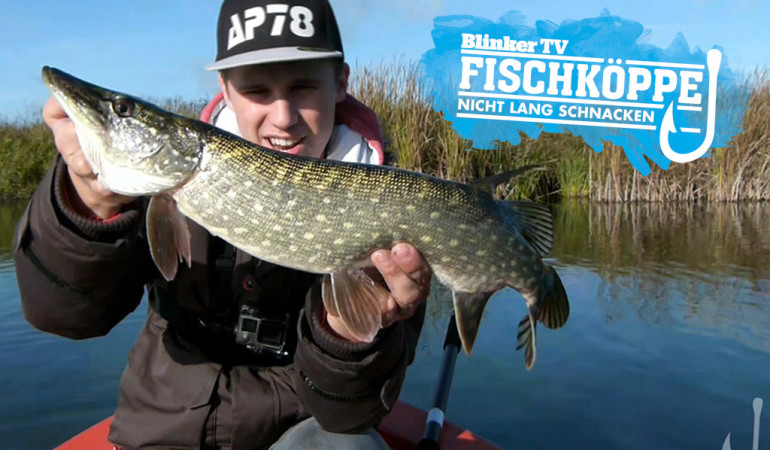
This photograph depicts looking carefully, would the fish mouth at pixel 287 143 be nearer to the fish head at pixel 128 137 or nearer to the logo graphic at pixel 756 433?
the fish head at pixel 128 137

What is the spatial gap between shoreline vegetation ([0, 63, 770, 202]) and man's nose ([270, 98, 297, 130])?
26.7 feet

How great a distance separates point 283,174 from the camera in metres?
1.93

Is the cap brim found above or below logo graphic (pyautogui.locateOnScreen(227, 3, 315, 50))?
below

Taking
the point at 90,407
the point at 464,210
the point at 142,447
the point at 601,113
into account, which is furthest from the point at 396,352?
the point at 601,113

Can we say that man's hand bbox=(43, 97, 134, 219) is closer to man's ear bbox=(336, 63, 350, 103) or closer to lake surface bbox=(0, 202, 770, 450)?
man's ear bbox=(336, 63, 350, 103)

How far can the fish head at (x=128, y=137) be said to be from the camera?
1808mm

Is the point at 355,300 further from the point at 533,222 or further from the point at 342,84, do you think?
the point at 342,84

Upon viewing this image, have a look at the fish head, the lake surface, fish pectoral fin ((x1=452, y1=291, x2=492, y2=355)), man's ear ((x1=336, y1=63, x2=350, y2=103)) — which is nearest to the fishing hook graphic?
the lake surface

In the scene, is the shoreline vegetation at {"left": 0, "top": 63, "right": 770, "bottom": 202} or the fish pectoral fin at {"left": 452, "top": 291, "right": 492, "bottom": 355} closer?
the fish pectoral fin at {"left": 452, "top": 291, "right": 492, "bottom": 355}

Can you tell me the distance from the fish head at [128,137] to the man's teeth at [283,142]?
569 mm

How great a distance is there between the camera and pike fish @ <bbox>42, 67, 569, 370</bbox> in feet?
6.03

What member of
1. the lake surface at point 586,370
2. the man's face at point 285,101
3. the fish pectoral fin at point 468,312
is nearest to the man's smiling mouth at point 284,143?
the man's face at point 285,101

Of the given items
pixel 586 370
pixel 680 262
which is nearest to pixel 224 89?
pixel 586 370

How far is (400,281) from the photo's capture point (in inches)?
80.7
